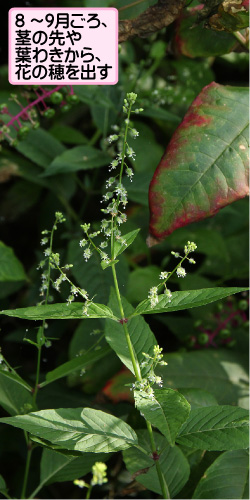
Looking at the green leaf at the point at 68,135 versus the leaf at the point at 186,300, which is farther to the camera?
the green leaf at the point at 68,135

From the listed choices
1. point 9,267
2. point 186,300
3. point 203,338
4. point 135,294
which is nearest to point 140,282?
point 135,294

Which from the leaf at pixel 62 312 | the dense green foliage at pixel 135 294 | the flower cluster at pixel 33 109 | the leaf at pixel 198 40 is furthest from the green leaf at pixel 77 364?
the leaf at pixel 198 40

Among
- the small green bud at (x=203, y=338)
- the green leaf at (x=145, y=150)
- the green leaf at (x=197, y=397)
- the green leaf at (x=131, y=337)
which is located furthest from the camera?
the green leaf at (x=145, y=150)

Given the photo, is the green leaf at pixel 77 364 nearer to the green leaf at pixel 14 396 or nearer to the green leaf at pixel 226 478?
the green leaf at pixel 14 396

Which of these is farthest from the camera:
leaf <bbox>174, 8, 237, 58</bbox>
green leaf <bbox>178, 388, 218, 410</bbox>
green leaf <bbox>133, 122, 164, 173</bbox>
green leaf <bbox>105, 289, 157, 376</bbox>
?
green leaf <bbox>133, 122, 164, 173</bbox>

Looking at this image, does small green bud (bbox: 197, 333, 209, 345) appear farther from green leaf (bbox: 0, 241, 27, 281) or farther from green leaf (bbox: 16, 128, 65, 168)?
green leaf (bbox: 16, 128, 65, 168)

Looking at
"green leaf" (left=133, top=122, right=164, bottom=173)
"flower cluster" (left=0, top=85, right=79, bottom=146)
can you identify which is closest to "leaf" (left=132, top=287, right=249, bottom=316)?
"flower cluster" (left=0, top=85, right=79, bottom=146)
